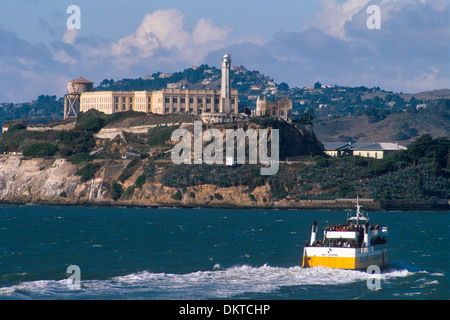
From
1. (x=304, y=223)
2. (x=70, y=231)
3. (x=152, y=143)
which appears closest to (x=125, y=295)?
(x=70, y=231)

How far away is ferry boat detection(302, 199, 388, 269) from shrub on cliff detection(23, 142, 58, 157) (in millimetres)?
133138

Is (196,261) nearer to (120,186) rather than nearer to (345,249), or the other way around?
(345,249)

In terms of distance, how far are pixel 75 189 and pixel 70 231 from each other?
72819mm

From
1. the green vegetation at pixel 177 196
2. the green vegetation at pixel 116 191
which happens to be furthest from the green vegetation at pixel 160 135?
the green vegetation at pixel 177 196

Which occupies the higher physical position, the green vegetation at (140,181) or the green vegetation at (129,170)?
the green vegetation at (129,170)

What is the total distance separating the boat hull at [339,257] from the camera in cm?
5869

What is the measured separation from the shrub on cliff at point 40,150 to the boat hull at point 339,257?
133582mm

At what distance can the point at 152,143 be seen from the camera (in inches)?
7318

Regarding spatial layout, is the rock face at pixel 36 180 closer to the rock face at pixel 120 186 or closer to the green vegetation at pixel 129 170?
the rock face at pixel 120 186

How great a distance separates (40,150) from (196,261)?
123489 millimetres

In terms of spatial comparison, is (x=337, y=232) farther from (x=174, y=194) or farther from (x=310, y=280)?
(x=174, y=194)

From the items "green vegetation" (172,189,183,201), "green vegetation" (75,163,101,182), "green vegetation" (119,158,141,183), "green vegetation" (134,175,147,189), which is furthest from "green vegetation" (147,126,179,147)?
"green vegetation" (172,189,183,201)

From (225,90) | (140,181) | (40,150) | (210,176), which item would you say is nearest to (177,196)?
(210,176)

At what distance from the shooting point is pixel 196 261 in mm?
70062
